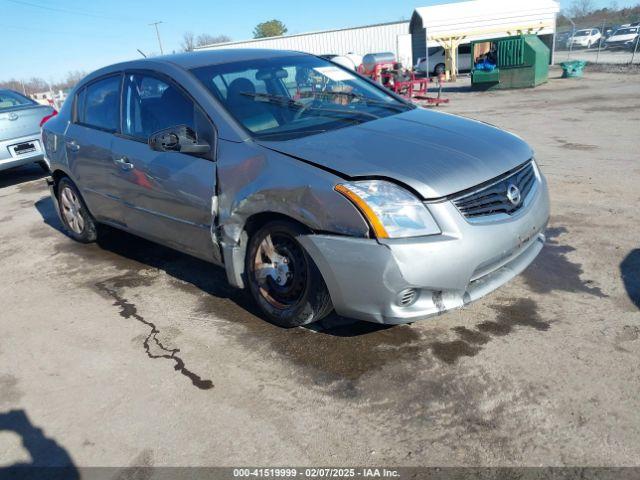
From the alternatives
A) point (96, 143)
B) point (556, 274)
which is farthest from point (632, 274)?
point (96, 143)

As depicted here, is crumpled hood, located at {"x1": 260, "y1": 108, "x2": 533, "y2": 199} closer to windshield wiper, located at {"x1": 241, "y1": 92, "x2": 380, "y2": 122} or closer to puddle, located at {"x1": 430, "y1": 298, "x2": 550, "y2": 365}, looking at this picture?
windshield wiper, located at {"x1": 241, "y1": 92, "x2": 380, "y2": 122}

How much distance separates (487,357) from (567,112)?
1124 cm

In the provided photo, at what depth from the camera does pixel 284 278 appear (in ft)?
10.8

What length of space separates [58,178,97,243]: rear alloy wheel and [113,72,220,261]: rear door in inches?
44.0

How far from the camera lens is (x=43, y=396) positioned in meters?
3.03

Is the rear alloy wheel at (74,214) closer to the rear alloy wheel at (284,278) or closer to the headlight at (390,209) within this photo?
the rear alloy wheel at (284,278)

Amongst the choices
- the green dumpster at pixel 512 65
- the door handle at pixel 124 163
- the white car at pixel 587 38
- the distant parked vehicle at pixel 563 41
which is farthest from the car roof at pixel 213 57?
the distant parked vehicle at pixel 563 41

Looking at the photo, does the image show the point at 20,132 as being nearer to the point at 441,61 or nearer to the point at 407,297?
the point at 407,297

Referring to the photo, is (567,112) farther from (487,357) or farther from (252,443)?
(252,443)

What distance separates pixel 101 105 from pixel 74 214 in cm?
141

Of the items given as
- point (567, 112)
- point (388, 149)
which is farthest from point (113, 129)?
point (567, 112)

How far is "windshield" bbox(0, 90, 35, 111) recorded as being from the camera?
30.5 ft

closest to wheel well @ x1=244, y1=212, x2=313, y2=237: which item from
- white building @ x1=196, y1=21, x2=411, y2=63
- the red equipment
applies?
the red equipment

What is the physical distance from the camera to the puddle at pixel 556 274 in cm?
372
